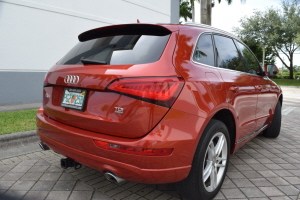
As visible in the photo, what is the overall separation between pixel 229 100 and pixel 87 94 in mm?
1407

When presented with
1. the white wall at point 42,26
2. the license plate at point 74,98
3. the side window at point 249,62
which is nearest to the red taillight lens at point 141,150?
the license plate at point 74,98

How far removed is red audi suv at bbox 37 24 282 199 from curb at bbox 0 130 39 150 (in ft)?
5.34

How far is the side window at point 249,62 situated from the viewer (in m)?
3.65

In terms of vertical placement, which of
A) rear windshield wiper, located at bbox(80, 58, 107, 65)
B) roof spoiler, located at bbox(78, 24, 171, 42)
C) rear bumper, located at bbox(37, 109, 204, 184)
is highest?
roof spoiler, located at bbox(78, 24, 171, 42)

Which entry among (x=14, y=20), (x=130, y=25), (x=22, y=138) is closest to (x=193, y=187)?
(x=130, y=25)

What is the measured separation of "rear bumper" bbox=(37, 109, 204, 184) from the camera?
6.45ft

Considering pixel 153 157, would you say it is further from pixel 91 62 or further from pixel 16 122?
pixel 16 122

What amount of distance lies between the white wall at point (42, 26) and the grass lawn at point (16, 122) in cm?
268

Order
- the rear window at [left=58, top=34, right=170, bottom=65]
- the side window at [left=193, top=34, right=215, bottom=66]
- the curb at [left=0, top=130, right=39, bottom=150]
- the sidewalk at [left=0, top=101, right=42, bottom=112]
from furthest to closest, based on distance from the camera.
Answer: the sidewalk at [left=0, top=101, right=42, bottom=112], the curb at [left=0, top=130, right=39, bottom=150], the side window at [left=193, top=34, right=215, bottom=66], the rear window at [left=58, top=34, right=170, bottom=65]

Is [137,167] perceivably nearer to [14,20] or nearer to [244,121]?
[244,121]

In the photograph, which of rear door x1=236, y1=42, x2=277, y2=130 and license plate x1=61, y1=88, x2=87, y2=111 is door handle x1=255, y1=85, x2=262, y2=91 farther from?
license plate x1=61, y1=88, x2=87, y2=111

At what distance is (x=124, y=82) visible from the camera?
6.57 feet

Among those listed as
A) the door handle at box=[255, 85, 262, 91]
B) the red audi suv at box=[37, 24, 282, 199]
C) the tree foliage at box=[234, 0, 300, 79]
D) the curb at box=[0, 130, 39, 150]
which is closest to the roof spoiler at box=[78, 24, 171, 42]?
the red audi suv at box=[37, 24, 282, 199]

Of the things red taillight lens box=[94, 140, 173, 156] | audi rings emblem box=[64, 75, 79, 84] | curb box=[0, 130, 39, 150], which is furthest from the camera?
curb box=[0, 130, 39, 150]
